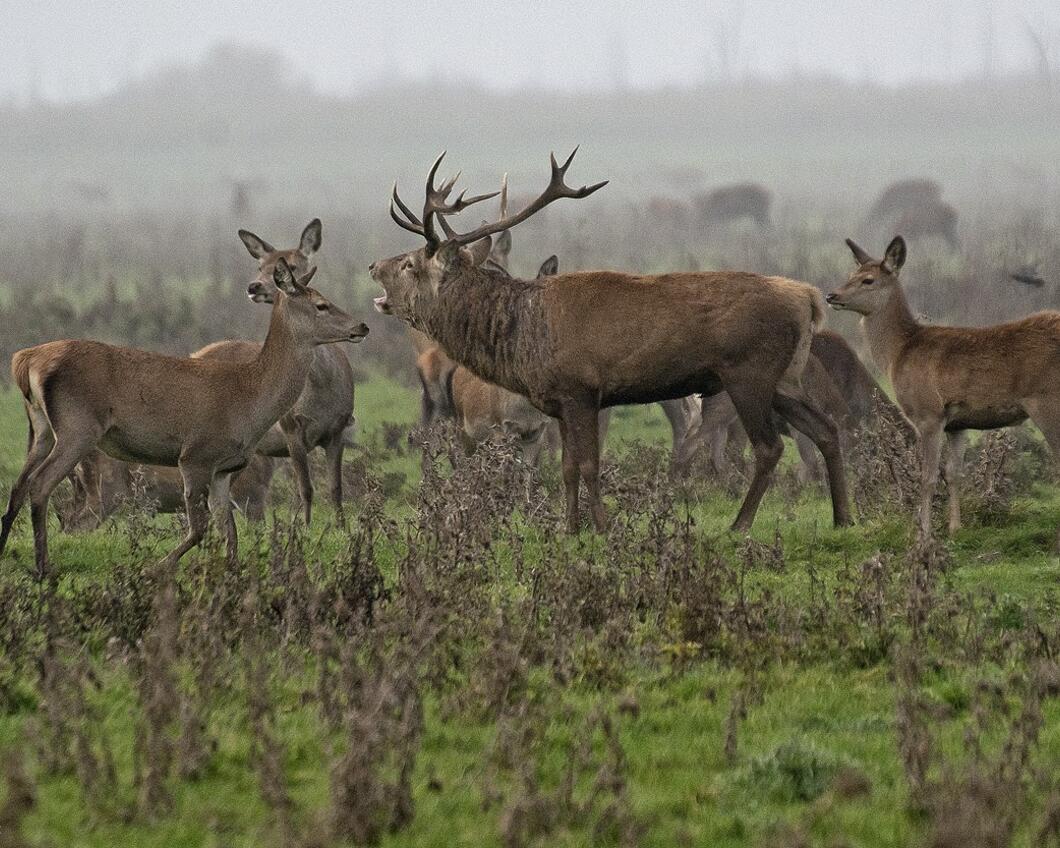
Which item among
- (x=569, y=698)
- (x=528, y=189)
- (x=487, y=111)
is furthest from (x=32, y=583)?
(x=487, y=111)

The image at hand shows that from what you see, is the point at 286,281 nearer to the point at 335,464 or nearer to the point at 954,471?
the point at 335,464

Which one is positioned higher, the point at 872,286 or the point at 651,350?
the point at 872,286

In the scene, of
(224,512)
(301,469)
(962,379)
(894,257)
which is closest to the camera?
(224,512)

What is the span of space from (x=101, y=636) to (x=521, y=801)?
345 centimetres

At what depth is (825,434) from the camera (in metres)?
11.1

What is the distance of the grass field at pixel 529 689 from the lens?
534 centimetres

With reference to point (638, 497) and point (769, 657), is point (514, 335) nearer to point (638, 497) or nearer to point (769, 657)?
point (638, 497)

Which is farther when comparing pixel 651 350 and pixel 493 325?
pixel 493 325

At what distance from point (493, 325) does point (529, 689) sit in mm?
4492

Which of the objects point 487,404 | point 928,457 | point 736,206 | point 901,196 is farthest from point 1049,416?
point 736,206

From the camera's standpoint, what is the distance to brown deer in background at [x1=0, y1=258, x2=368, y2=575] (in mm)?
9523

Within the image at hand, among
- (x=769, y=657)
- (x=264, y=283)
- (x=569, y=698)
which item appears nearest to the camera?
(x=569, y=698)

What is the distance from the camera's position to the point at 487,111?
102m

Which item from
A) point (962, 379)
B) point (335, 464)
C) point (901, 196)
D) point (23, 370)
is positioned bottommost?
point (901, 196)
